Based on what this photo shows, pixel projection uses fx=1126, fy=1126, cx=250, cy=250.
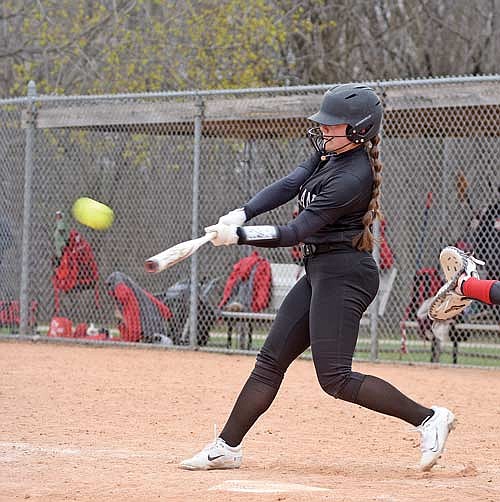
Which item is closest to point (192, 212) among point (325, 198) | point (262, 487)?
point (325, 198)

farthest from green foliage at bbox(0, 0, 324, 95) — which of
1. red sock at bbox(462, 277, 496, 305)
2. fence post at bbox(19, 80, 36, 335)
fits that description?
red sock at bbox(462, 277, 496, 305)

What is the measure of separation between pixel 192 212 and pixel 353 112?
779 centimetres

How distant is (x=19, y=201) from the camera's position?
14141mm

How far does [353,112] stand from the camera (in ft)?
17.6

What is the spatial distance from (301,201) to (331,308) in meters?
0.55

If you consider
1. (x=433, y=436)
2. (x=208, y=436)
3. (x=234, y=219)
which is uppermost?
(x=234, y=219)

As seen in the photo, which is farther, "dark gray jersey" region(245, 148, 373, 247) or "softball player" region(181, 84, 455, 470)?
"softball player" region(181, 84, 455, 470)

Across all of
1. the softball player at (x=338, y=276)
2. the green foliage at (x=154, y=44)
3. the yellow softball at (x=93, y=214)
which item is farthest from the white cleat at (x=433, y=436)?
the green foliage at (x=154, y=44)

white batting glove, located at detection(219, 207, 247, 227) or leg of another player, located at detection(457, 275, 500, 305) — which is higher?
white batting glove, located at detection(219, 207, 247, 227)

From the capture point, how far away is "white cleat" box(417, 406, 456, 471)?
545 centimetres

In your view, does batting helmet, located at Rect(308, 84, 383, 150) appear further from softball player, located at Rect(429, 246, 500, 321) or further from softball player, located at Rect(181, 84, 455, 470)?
softball player, located at Rect(429, 246, 500, 321)

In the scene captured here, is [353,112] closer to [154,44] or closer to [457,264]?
[457,264]

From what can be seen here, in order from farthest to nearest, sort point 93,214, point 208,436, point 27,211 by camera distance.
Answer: point 27,211 → point 93,214 → point 208,436

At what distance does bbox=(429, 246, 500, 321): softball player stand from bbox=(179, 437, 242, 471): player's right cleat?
50.0 inches
